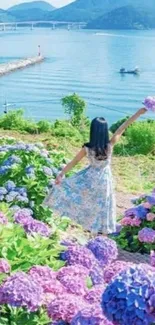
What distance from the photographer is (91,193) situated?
4.96m

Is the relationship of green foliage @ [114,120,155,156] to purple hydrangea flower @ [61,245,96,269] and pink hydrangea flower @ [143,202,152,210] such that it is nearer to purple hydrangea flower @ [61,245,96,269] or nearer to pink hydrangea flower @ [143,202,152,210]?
pink hydrangea flower @ [143,202,152,210]

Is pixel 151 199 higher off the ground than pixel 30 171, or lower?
lower

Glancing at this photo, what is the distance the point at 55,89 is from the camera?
59.0 metres

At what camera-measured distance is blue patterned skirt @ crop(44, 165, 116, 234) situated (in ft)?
16.1

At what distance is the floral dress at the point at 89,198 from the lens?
4902mm

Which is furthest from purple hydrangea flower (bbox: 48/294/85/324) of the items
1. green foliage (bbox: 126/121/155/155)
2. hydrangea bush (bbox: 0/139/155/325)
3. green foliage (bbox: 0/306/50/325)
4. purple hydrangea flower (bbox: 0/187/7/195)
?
green foliage (bbox: 126/121/155/155)

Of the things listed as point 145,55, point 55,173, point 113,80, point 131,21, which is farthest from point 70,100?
point 131,21

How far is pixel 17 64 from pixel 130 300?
74.2 meters

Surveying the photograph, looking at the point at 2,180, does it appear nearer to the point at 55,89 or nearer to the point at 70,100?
the point at 70,100

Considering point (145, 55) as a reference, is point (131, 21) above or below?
above

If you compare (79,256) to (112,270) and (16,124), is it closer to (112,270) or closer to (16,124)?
(112,270)

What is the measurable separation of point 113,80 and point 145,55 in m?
34.5

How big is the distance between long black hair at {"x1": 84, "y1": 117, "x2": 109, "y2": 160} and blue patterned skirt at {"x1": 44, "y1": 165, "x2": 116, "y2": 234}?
19cm

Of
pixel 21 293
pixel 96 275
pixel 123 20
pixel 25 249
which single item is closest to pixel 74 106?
pixel 25 249
